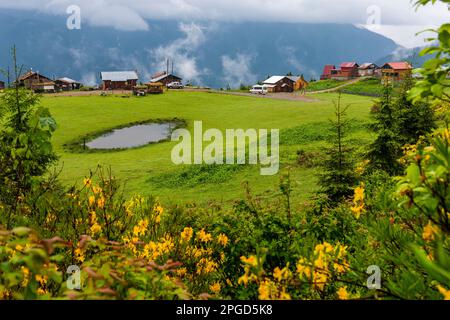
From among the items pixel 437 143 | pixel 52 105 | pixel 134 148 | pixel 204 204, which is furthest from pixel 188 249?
pixel 52 105

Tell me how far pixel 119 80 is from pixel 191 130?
5227 centimetres

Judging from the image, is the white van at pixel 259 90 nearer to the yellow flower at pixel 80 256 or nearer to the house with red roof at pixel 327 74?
the house with red roof at pixel 327 74

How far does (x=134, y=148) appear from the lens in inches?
1569

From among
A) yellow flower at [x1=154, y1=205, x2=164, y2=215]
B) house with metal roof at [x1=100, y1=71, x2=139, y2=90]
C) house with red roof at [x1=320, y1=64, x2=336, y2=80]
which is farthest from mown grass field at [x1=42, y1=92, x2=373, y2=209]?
house with red roof at [x1=320, y1=64, x2=336, y2=80]

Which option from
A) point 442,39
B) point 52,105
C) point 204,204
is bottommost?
point 204,204

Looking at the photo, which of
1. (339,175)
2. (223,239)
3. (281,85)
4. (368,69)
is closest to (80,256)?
(223,239)

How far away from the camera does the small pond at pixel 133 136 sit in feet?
136

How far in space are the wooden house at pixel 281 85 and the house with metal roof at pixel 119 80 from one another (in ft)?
91.3

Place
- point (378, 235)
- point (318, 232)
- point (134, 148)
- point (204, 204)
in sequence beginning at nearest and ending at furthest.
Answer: point (378, 235) → point (318, 232) → point (204, 204) → point (134, 148)

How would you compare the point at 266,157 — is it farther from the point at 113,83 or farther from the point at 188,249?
the point at 113,83

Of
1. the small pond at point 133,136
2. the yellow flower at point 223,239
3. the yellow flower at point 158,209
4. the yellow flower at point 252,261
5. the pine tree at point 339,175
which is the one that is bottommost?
the yellow flower at point 223,239

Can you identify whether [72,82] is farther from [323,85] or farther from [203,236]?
[203,236]

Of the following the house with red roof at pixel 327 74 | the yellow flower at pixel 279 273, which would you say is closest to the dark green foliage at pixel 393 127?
the yellow flower at pixel 279 273
